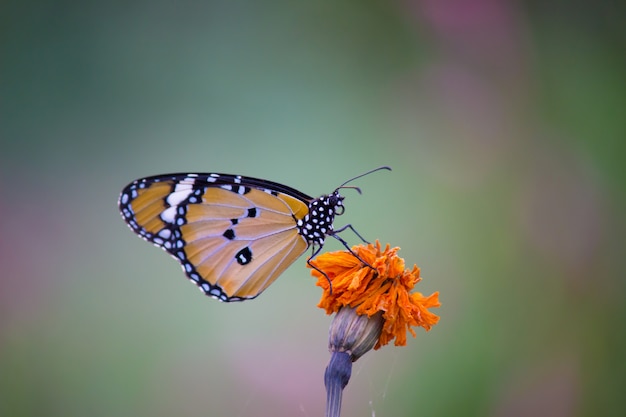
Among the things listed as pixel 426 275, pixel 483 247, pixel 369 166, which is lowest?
pixel 426 275

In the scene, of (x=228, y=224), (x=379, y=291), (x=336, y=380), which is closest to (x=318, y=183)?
(x=228, y=224)

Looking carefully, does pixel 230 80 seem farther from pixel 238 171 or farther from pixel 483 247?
pixel 483 247

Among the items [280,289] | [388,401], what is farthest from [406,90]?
[388,401]

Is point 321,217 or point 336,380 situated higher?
point 321,217

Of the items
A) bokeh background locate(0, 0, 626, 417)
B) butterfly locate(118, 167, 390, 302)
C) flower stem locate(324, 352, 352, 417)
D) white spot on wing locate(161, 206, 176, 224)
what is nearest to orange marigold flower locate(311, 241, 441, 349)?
flower stem locate(324, 352, 352, 417)

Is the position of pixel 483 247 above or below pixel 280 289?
above

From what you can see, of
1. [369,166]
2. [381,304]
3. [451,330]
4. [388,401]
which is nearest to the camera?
[381,304]

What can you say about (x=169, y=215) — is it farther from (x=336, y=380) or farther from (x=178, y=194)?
(x=336, y=380)

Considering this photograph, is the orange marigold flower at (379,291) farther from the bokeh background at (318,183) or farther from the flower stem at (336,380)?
the bokeh background at (318,183)
